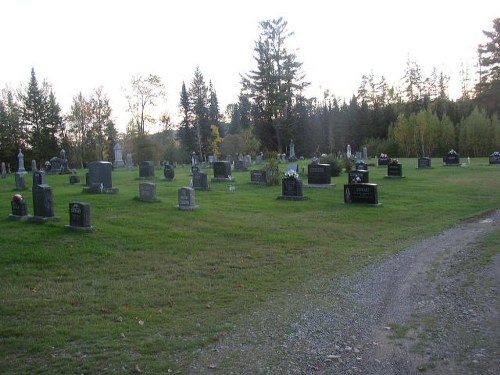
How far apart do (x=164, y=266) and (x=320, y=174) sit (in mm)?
15489

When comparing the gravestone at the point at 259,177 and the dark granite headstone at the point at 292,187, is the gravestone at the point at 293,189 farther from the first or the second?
the gravestone at the point at 259,177

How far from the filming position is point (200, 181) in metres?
22.3

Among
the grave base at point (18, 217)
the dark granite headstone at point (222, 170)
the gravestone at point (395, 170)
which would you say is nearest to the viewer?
the grave base at point (18, 217)

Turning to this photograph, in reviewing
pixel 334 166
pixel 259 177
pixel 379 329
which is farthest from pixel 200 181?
pixel 379 329

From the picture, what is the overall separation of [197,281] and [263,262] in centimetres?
186

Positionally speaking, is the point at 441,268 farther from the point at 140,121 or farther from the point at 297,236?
the point at 140,121

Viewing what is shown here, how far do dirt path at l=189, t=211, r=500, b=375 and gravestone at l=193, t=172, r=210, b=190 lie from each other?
14095mm

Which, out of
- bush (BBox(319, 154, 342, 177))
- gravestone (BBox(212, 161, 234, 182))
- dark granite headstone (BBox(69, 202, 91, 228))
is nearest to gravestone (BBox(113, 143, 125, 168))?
gravestone (BBox(212, 161, 234, 182))

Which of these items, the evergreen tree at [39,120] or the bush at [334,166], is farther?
the evergreen tree at [39,120]

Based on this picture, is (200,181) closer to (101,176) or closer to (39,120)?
(101,176)

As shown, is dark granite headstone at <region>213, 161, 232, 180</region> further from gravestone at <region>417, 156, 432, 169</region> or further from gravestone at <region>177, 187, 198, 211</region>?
gravestone at <region>417, 156, 432, 169</region>

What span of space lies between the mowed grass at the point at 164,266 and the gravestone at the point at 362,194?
1.96 ft

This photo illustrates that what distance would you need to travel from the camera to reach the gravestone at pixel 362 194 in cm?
1722

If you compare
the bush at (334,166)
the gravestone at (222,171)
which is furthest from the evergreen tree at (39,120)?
the bush at (334,166)
